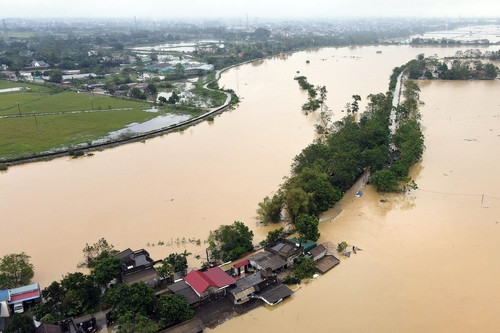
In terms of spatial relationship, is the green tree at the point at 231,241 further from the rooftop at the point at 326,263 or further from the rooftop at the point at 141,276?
the rooftop at the point at 326,263

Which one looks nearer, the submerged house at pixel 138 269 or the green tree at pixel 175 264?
the submerged house at pixel 138 269

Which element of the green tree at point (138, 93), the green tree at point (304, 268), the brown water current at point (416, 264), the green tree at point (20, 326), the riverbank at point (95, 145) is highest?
the green tree at point (138, 93)

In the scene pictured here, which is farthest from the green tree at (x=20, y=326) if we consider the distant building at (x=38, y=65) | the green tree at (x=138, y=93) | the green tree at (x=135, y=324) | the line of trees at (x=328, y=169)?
the distant building at (x=38, y=65)

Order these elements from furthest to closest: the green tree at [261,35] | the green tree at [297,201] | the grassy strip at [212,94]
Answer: the green tree at [261,35] < the grassy strip at [212,94] < the green tree at [297,201]

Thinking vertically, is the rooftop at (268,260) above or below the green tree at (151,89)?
below

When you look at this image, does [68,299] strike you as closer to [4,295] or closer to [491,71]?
[4,295]

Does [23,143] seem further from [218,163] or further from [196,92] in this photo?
[196,92]

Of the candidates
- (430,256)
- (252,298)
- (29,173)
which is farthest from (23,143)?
(430,256)

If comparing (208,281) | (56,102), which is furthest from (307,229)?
(56,102)
